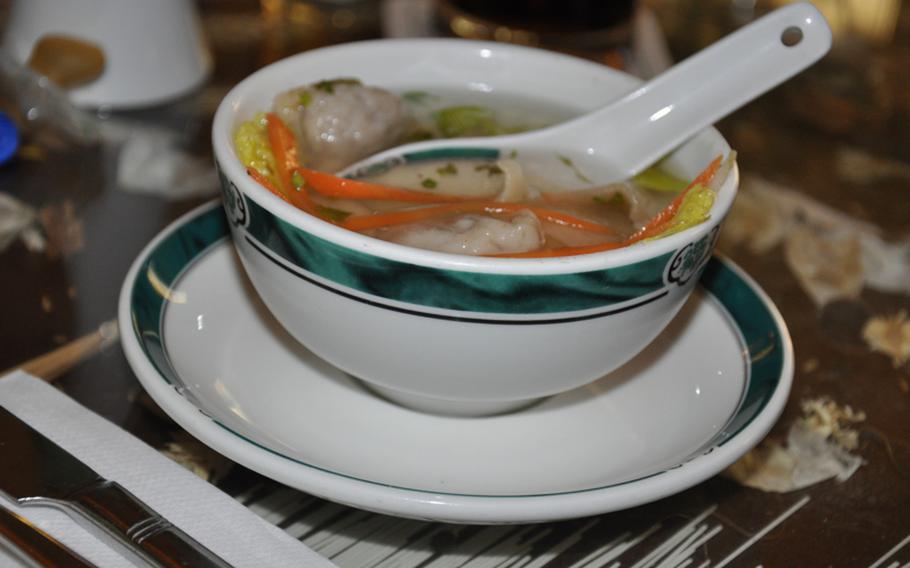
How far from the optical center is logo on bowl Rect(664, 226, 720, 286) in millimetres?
719

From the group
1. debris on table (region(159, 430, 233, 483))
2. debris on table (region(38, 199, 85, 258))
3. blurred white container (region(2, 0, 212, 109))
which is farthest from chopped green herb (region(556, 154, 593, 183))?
blurred white container (region(2, 0, 212, 109))

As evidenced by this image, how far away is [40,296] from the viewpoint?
3.30 feet

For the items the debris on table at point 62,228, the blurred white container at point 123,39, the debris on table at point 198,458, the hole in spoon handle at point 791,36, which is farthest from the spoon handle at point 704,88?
the blurred white container at point 123,39

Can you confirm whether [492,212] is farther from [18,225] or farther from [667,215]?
[18,225]

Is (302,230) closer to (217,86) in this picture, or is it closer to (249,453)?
(249,453)

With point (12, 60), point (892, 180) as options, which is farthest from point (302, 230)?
point (892, 180)

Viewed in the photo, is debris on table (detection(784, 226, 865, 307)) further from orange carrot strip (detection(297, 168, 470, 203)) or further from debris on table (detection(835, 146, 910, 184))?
orange carrot strip (detection(297, 168, 470, 203))

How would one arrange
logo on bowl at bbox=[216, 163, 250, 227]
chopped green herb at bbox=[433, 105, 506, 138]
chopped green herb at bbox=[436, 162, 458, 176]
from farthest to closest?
1. chopped green herb at bbox=[433, 105, 506, 138]
2. chopped green herb at bbox=[436, 162, 458, 176]
3. logo on bowl at bbox=[216, 163, 250, 227]

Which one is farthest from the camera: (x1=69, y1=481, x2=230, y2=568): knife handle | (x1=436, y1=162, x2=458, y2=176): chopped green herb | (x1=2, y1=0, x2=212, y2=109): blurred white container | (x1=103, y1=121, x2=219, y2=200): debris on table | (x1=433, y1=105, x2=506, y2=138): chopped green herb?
(x1=2, y1=0, x2=212, y2=109): blurred white container

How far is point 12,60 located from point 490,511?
1.01 metres

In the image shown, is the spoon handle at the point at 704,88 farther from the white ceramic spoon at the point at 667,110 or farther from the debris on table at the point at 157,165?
the debris on table at the point at 157,165

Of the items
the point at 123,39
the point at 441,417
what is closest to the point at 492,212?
the point at 441,417

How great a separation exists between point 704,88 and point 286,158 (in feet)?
1.31

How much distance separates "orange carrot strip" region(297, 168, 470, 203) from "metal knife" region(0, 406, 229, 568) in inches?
12.2
